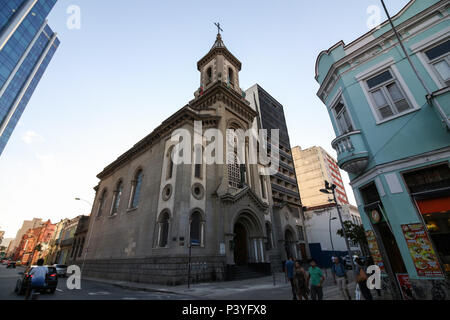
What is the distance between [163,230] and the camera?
18.1 meters

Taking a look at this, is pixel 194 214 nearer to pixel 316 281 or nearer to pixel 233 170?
pixel 233 170

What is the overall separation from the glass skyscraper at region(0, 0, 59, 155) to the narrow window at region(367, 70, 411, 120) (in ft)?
215

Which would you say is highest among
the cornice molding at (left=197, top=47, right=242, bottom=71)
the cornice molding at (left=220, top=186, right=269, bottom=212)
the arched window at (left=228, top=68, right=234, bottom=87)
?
the cornice molding at (left=197, top=47, right=242, bottom=71)

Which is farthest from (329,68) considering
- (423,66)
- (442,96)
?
(442,96)

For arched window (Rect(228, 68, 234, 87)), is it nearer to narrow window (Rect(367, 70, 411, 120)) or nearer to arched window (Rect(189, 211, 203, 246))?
arched window (Rect(189, 211, 203, 246))

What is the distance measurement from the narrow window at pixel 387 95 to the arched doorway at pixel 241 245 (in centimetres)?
1680

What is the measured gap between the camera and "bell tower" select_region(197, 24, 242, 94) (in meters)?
30.7

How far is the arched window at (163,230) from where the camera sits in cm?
1748

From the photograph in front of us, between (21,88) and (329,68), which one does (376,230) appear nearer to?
(329,68)

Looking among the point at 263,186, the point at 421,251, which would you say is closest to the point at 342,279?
the point at 421,251

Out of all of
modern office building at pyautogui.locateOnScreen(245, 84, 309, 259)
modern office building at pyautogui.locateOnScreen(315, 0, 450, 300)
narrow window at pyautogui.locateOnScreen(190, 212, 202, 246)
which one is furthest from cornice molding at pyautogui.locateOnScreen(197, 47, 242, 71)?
narrow window at pyautogui.locateOnScreen(190, 212, 202, 246)

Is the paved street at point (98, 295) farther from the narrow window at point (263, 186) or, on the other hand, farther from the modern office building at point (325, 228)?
the modern office building at point (325, 228)

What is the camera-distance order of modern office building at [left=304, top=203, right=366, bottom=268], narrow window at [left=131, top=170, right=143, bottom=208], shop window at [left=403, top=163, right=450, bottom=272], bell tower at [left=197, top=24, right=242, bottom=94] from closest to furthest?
shop window at [left=403, top=163, right=450, bottom=272] → narrow window at [left=131, top=170, right=143, bottom=208] → bell tower at [left=197, top=24, right=242, bottom=94] → modern office building at [left=304, top=203, right=366, bottom=268]

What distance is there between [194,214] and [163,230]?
3.24 m
